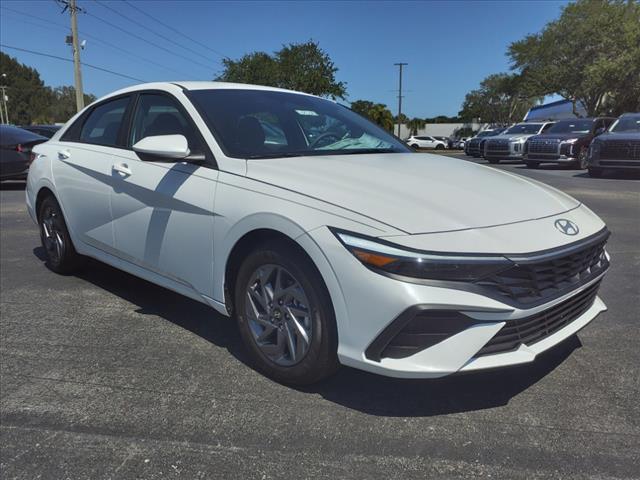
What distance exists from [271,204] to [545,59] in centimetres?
4408

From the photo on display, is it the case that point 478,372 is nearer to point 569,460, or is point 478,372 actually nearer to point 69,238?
point 569,460

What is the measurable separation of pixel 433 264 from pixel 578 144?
54.0 feet

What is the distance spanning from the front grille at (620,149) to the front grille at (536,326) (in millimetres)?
11925

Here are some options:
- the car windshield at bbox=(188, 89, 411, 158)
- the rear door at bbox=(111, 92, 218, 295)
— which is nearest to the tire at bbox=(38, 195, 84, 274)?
the rear door at bbox=(111, 92, 218, 295)

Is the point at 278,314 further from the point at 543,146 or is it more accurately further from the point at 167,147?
the point at 543,146

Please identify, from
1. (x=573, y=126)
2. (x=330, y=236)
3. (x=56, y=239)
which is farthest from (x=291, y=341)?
(x=573, y=126)

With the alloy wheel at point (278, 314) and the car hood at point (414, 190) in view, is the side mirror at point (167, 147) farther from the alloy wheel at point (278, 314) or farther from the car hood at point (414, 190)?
the alloy wheel at point (278, 314)

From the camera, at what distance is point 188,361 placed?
3.09 metres

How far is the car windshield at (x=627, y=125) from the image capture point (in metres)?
13.3

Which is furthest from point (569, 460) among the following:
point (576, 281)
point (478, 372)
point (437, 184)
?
point (437, 184)

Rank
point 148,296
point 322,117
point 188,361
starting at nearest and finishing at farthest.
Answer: point 188,361 < point 322,117 < point 148,296

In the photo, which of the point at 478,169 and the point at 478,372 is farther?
the point at 478,169

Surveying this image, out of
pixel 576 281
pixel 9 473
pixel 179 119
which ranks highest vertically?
pixel 179 119

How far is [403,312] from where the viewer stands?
2.15m
